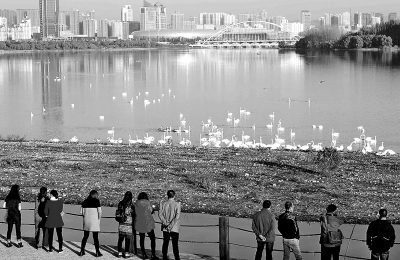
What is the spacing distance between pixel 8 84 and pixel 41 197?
45.6 metres

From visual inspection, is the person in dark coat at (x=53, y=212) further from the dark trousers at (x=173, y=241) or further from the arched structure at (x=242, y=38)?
the arched structure at (x=242, y=38)

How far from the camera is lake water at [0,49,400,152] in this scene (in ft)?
89.9

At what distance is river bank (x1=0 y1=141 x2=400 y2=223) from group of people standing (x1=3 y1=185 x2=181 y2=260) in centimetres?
308

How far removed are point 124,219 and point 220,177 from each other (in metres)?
5.90

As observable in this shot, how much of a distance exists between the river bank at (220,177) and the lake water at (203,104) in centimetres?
752

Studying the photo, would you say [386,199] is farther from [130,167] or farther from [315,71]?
[315,71]

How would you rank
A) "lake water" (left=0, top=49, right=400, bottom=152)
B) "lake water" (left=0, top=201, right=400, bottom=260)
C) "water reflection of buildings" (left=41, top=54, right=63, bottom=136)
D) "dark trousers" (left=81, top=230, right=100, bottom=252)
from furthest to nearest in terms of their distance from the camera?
"water reflection of buildings" (left=41, top=54, right=63, bottom=136) < "lake water" (left=0, top=49, right=400, bottom=152) < "lake water" (left=0, top=201, right=400, bottom=260) < "dark trousers" (left=81, top=230, right=100, bottom=252)

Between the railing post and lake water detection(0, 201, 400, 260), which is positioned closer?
the railing post

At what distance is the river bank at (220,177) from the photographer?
11.6m

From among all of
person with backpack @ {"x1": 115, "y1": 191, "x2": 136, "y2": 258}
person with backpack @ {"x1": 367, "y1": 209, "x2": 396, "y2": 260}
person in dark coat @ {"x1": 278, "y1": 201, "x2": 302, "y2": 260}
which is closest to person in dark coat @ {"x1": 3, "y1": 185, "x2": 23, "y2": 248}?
person with backpack @ {"x1": 115, "y1": 191, "x2": 136, "y2": 258}

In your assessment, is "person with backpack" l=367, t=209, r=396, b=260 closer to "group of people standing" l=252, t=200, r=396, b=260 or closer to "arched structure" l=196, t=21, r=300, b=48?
"group of people standing" l=252, t=200, r=396, b=260

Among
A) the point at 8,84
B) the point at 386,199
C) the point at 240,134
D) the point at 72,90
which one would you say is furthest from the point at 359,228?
the point at 8,84

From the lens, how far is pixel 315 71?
63625 mm

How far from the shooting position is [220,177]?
45.5 ft
